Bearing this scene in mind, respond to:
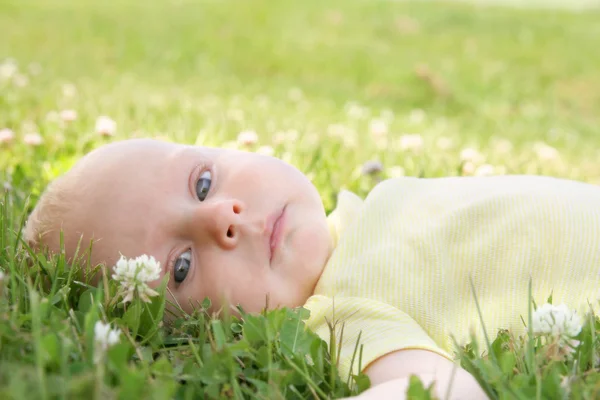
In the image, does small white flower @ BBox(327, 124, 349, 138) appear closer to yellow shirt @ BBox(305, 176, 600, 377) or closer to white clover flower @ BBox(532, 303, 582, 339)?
yellow shirt @ BBox(305, 176, 600, 377)

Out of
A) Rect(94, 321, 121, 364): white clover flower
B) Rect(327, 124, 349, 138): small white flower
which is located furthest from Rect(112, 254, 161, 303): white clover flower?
Rect(327, 124, 349, 138): small white flower

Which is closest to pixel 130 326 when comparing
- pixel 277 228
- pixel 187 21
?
pixel 277 228

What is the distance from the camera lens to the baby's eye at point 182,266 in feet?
6.53

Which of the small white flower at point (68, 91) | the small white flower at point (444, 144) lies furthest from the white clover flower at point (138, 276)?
the small white flower at point (68, 91)

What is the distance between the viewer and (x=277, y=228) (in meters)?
2.10

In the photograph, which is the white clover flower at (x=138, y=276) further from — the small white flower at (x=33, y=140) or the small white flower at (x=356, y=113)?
the small white flower at (x=356, y=113)

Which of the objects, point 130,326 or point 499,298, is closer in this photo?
point 130,326

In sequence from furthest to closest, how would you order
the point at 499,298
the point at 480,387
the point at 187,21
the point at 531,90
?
the point at 187,21, the point at 531,90, the point at 499,298, the point at 480,387

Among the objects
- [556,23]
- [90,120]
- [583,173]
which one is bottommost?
[583,173]

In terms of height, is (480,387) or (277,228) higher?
(277,228)

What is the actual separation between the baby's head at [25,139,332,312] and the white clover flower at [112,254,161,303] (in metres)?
0.33

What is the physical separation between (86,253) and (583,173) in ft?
9.76

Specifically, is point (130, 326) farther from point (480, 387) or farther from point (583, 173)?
point (583, 173)

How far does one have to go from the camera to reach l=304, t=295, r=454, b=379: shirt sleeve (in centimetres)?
167
